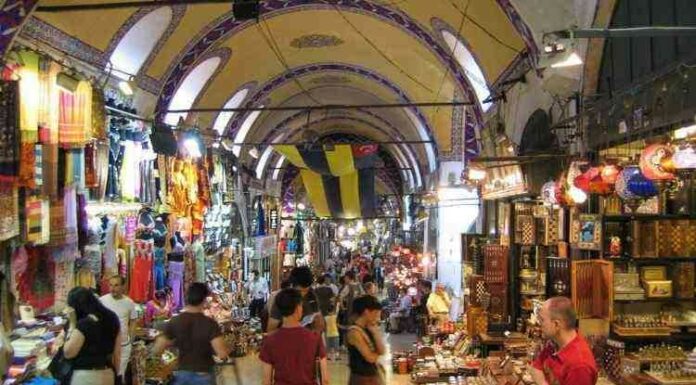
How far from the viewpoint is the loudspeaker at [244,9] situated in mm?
5945

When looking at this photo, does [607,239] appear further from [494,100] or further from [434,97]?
[434,97]

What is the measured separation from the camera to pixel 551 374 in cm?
353

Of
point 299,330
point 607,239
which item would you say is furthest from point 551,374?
point 607,239

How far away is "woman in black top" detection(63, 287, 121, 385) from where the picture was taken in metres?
4.76

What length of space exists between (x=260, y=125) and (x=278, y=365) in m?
13.9

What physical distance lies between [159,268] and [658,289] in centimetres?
646

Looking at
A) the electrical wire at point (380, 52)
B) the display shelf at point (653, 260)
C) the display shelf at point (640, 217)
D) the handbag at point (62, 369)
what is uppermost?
the electrical wire at point (380, 52)

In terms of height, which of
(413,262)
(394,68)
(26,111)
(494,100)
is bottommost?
(413,262)

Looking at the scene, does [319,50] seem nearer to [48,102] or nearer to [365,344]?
[48,102]

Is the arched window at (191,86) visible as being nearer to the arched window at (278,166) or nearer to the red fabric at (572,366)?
the red fabric at (572,366)

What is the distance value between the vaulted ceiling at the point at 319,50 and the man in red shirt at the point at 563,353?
449 centimetres

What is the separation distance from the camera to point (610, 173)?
5465 mm

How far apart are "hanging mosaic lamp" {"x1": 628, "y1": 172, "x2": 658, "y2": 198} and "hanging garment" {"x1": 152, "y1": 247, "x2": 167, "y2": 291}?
6.67m

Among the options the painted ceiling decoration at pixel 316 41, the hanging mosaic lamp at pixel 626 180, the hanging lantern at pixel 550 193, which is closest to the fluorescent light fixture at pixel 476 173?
the hanging lantern at pixel 550 193
